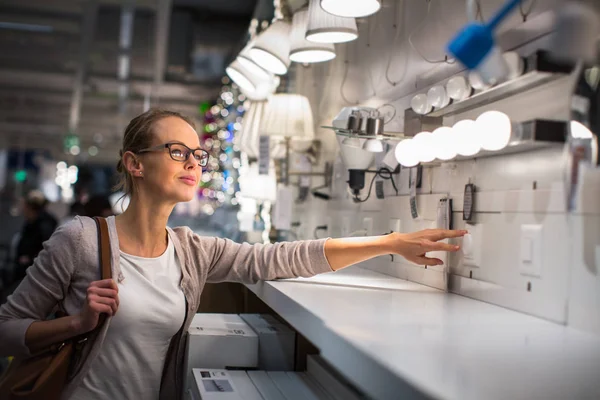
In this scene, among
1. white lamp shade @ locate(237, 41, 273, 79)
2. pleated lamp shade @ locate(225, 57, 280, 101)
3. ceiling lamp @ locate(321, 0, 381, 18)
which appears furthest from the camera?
pleated lamp shade @ locate(225, 57, 280, 101)

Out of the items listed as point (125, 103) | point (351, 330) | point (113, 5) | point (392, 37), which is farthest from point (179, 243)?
point (125, 103)

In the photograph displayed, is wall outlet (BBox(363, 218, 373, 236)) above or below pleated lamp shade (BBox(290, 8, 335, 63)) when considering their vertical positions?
below

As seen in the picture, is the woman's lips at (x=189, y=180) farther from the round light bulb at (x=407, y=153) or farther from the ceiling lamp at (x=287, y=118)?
the ceiling lamp at (x=287, y=118)

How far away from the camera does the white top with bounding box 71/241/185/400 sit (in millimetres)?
1785

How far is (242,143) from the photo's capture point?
4.00 metres

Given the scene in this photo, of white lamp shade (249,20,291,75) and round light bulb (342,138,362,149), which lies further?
white lamp shade (249,20,291,75)

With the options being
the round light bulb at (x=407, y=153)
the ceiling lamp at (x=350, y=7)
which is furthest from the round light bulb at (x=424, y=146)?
the ceiling lamp at (x=350, y=7)

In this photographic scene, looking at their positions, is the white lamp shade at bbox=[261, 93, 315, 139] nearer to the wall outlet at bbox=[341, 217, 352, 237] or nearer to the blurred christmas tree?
Answer: the wall outlet at bbox=[341, 217, 352, 237]

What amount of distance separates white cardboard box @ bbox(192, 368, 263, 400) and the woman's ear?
613mm

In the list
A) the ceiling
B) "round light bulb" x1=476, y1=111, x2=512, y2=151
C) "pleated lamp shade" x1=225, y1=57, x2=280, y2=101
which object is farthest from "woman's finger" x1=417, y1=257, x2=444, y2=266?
the ceiling

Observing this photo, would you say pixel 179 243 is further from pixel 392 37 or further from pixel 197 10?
pixel 197 10

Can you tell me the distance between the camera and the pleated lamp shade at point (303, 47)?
2697 mm

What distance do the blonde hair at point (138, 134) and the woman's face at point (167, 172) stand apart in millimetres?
22

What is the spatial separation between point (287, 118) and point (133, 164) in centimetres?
145
